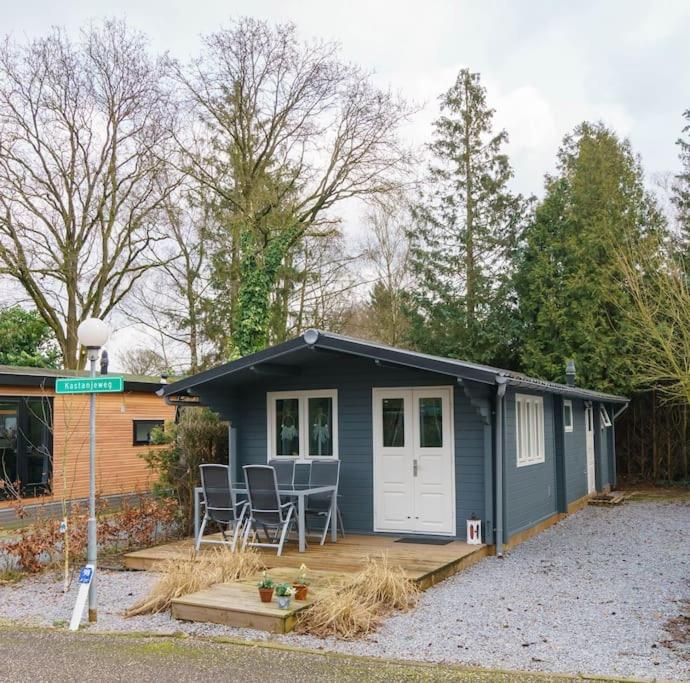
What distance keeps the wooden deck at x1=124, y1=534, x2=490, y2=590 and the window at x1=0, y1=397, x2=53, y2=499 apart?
481 centimetres

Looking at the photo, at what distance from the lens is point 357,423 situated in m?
9.17

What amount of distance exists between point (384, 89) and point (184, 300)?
26.0 ft

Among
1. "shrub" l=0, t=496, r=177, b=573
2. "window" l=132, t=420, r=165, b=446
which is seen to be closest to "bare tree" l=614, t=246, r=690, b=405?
"shrub" l=0, t=496, r=177, b=573

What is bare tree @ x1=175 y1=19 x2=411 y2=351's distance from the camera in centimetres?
1659

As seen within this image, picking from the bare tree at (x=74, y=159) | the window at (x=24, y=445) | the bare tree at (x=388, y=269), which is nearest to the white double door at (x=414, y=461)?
the window at (x=24, y=445)

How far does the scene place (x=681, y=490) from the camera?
15.9 meters

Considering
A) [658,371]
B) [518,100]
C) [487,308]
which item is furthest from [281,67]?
[658,371]

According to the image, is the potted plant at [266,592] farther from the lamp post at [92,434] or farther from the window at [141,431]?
the window at [141,431]

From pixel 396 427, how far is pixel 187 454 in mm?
2965

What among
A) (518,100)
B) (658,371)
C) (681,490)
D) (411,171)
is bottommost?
(681,490)

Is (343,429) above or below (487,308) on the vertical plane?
below

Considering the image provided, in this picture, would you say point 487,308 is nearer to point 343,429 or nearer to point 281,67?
point 281,67

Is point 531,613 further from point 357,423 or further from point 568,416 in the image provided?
point 568,416

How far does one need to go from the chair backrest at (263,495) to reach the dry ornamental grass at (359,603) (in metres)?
1.76
